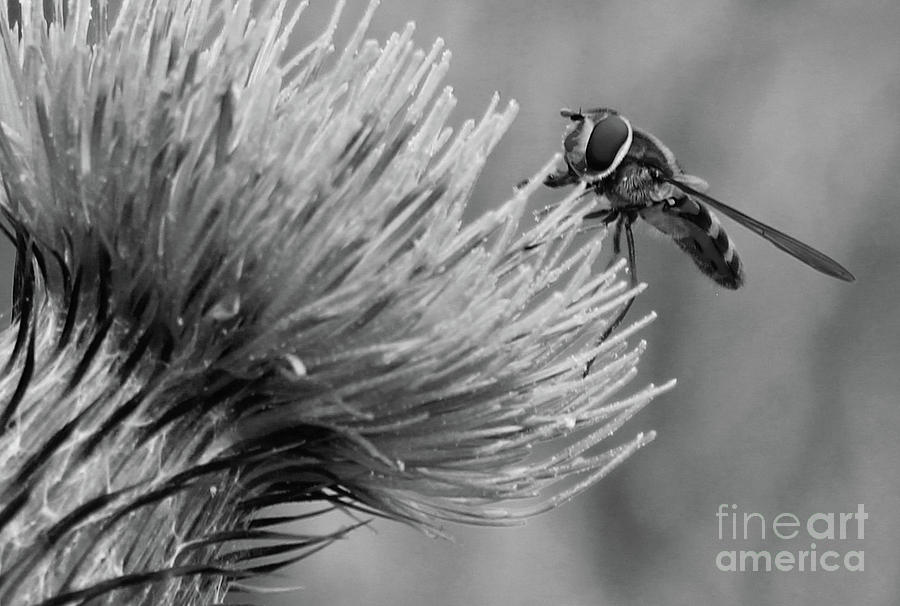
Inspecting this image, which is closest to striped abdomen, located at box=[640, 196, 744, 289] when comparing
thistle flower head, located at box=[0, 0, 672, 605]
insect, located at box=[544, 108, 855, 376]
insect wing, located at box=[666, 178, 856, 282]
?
insect, located at box=[544, 108, 855, 376]

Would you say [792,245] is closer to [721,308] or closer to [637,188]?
[637,188]

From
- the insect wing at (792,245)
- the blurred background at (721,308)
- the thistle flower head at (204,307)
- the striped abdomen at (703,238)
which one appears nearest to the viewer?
the thistle flower head at (204,307)

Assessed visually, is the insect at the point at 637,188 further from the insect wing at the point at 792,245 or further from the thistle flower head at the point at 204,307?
the thistle flower head at the point at 204,307

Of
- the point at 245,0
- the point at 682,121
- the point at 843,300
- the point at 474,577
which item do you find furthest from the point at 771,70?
the point at 245,0

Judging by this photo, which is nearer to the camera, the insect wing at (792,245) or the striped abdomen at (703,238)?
the insect wing at (792,245)

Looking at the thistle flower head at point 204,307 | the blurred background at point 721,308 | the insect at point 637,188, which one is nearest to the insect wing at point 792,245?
the insect at point 637,188
